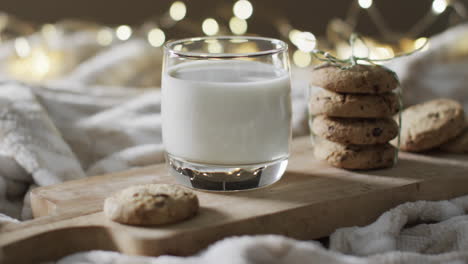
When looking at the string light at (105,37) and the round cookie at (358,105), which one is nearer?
the round cookie at (358,105)

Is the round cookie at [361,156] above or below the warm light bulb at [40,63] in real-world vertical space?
below

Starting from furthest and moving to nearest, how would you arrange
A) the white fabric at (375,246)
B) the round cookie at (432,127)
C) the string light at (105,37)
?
the string light at (105,37), the round cookie at (432,127), the white fabric at (375,246)

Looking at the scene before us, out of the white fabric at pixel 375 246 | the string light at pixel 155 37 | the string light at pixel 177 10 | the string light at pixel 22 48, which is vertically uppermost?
the string light at pixel 177 10

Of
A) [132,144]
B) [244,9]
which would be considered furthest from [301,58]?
[132,144]

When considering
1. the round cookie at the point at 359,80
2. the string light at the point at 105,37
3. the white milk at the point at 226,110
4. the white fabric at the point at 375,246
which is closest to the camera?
the white fabric at the point at 375,246

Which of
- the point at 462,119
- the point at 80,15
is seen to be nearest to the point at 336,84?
the point at 462,119

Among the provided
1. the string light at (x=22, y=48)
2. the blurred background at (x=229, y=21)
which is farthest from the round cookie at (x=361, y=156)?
the string light at (x=22, y=48)

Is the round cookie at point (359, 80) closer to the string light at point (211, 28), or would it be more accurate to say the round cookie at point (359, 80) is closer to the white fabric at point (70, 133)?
the white fabric at point (70, 133)
